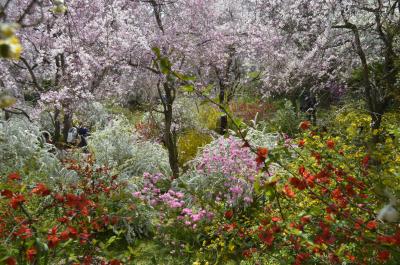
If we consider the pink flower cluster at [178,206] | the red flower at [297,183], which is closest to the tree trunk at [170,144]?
the pink flower cluster at [178,206]

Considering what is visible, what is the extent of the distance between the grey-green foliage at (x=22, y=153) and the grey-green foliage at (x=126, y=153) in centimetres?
72

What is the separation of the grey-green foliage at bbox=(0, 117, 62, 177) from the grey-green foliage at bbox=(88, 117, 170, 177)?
72cm

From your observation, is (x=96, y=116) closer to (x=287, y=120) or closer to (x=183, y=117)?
(x=183, y=117)

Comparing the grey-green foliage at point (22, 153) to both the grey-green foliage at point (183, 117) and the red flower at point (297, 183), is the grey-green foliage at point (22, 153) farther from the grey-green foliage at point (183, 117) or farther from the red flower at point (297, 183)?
the red flower at point (297, 183)

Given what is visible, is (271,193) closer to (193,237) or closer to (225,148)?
(193,237)

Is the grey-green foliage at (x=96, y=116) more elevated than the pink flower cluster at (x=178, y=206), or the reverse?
the grey-green foliage at (x=96, y=116)

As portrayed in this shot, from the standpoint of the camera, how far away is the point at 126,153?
724 centimetres

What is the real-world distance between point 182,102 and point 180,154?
4170 millimetres

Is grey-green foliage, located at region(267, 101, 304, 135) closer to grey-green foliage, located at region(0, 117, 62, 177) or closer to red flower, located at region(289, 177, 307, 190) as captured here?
grey-green foliage, located at region(0, 117, 62, 177)

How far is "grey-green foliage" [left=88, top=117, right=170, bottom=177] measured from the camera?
691cm

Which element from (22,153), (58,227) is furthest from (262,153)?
(22,153)

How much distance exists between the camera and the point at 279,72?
35.5 ft

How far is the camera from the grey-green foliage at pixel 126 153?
22.7 feet

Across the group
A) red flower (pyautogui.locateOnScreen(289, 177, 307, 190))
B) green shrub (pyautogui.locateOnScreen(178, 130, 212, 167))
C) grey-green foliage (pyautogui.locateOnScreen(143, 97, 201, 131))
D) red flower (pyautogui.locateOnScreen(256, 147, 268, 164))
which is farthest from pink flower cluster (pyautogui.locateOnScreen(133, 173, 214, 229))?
grey-green foliage (pyautogui.locateOnScreen(143, 97, 201, 131))
